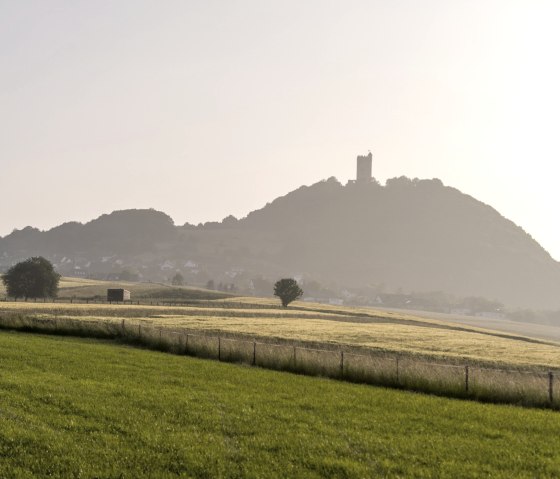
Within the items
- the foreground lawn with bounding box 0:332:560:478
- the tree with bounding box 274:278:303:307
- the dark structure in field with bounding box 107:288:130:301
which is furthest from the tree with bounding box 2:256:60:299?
the foreground lawn with bounding box 0:332:560:478

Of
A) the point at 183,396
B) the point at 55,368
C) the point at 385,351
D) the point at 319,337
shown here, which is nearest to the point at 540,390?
the point at 183,396

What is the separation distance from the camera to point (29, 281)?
13538cm

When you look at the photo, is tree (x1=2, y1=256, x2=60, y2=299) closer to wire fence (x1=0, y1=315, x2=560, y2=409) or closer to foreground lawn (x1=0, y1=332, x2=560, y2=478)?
wire fence (x1=0, y1=315, x2=560, y2=409)

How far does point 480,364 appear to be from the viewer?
48312mm

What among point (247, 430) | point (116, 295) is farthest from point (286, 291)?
point (247, 430)

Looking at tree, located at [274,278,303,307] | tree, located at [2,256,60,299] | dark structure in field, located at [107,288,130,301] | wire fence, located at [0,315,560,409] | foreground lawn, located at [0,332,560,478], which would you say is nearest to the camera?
foreground lawn, located at [0,332,560,478]

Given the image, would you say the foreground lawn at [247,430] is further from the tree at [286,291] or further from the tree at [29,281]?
the tree at [29,281]

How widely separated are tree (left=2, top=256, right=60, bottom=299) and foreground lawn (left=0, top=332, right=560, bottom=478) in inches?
4573

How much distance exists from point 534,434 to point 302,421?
285 inches

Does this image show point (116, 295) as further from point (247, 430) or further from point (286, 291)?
point (247, 430)

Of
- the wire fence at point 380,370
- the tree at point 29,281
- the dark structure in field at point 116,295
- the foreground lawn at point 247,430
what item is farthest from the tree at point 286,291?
the foreground lawn at point 247,430

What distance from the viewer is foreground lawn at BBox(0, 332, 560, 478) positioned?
14844 millimetres

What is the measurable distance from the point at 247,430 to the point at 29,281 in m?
130

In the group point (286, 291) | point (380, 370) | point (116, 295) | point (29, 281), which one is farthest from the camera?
point (286, 291)
